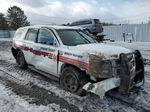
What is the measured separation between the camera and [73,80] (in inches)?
156

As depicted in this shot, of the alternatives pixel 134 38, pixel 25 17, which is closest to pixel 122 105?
pixel 134 38

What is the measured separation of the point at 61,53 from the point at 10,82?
2.09 m

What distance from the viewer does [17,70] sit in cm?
614

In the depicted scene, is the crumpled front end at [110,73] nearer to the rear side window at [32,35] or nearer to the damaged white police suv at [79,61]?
the damaged white police suv at [79,61]

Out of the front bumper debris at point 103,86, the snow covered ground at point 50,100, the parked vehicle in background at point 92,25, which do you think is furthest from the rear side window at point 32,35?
the parked vehicle in background at point 92,25

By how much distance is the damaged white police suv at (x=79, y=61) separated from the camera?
3285 millimetres

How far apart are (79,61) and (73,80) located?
0.65 meters

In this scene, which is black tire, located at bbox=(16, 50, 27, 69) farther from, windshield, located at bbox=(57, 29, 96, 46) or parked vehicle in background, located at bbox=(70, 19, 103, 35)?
parked vehicle in background, located at bbox=(70, 19, 103, 35)

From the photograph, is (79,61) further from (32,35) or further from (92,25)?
(92,25)

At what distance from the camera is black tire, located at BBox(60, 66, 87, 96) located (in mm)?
3750

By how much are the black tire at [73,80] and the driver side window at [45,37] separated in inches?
43.2

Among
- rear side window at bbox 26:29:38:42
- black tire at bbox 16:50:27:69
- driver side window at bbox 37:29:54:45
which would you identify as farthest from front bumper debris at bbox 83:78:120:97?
black tire at bbox 16:50:27:69

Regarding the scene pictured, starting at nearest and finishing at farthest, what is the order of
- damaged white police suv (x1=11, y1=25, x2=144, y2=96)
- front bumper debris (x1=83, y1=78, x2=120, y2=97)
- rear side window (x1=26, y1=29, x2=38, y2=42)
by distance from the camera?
front bumper debris (x1=83, y1=78, x2=120, y2=97), damaged white police suv (x1=11, y1=25, x2=144, y2=96), rear side window (x1=26, y1=29, x2=38, y2=42)

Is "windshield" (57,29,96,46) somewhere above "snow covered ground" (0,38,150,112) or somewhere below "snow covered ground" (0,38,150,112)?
above
